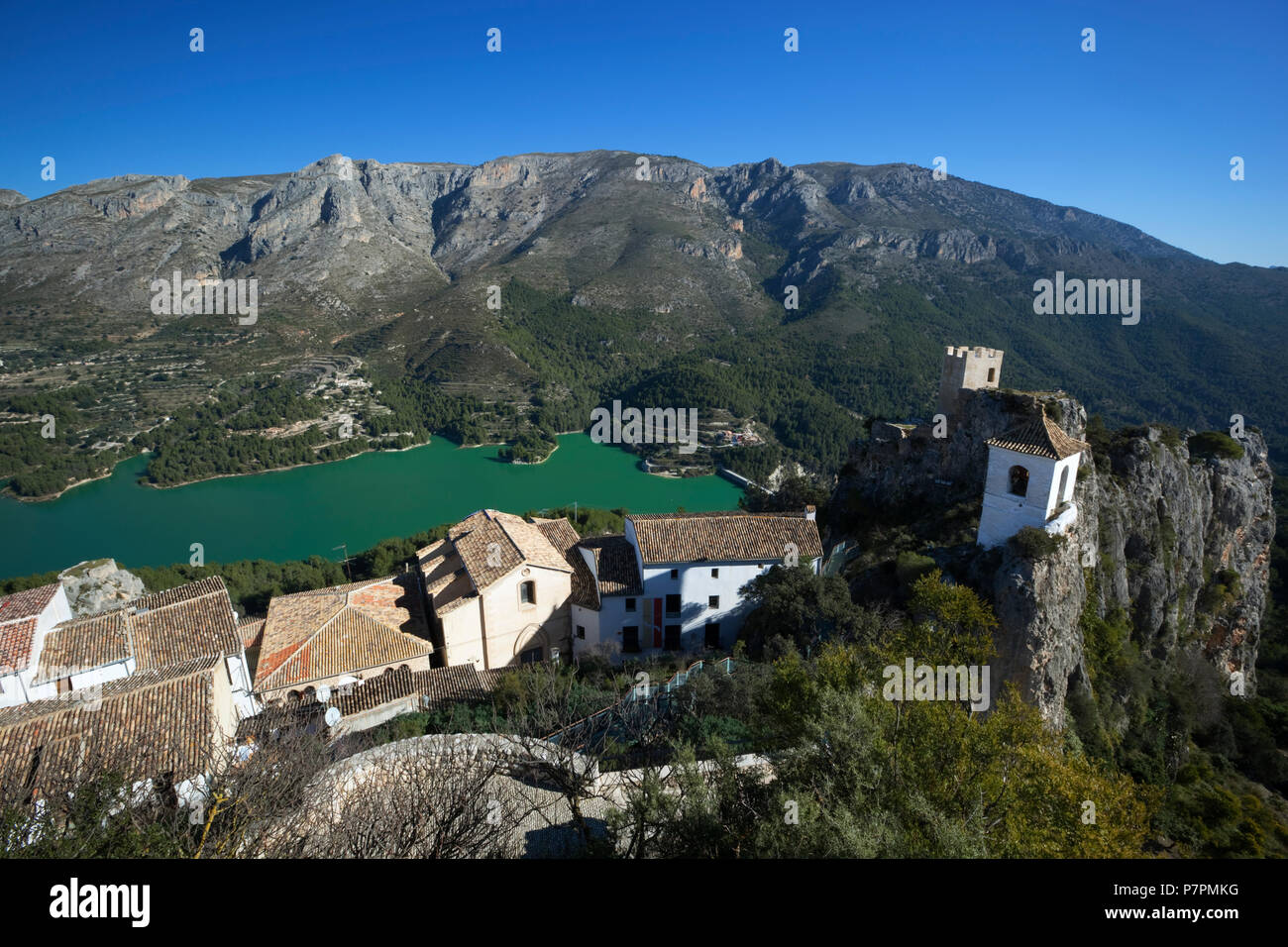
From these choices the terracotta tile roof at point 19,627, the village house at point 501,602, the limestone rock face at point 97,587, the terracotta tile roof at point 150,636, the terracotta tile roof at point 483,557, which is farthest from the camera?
the terracotta tile roof at point 483,557

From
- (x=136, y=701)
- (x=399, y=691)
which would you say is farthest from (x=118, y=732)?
(x=399, y=691)

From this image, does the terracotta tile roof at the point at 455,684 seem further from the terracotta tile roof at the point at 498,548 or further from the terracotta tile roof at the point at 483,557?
the terracotta tile roof at the point at 498,548

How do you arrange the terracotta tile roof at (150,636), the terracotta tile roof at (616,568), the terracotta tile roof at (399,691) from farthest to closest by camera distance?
the terracotta tile roof at (616,568), the terracotta tile roof at (399,691), the terracotta tile roof at (150,636)

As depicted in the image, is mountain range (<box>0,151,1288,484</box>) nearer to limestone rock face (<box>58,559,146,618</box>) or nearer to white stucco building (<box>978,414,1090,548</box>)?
white stucco building (<box>978,414,1090,548</box>)

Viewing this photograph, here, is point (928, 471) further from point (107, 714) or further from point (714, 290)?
point (714, 290)

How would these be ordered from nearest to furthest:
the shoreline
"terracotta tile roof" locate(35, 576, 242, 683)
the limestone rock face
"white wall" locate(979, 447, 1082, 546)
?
"terracotta tile roof" locate(35, 576, 242, 683), "white wall" locate(979, 447, 1082, 546), the limestone rock face, the shoreline

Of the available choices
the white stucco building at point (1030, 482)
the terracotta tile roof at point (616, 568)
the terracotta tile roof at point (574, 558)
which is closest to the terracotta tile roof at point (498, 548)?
the terracotta tile roof at point (574, 558)

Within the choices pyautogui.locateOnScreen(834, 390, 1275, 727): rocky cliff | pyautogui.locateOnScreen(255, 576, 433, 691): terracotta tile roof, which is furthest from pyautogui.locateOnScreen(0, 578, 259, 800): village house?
pyautogui.locateOnScreen(834, 390, 1275, 727): rocky cliff
